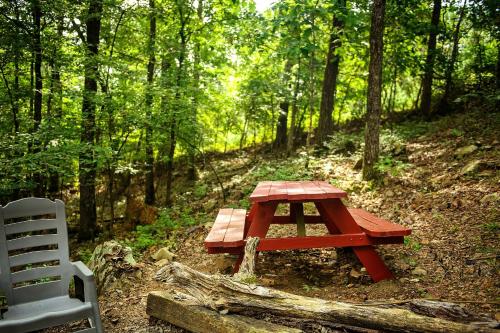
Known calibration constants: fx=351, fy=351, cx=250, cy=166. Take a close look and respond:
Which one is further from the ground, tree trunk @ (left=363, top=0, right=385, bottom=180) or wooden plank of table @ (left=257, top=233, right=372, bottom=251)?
tree trunk @ (left=363, top=0, right=385, bottom=180)

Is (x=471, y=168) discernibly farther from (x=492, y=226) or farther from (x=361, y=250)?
(x=361, y=250)

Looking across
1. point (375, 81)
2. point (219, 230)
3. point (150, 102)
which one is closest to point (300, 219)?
point (219, 230)

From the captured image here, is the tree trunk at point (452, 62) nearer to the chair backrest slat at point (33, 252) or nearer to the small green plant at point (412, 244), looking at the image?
the small green plant at point (412, 244)

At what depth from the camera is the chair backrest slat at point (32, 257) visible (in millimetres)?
3061

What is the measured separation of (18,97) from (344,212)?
8252mm

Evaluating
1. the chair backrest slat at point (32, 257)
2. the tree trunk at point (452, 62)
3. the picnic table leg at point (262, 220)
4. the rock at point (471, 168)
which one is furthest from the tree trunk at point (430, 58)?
the chair backrest slat at point (32, 257)

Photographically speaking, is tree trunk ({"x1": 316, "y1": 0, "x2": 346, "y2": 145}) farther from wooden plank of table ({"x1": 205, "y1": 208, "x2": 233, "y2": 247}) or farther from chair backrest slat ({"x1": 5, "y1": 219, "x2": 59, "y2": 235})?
chair backrest slat ({"x1": 5, "y1": 219, "x2": 59, "y2": 235})

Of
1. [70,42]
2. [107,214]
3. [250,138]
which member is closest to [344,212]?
[70,42]

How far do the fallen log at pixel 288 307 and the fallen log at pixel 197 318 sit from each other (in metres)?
0.08

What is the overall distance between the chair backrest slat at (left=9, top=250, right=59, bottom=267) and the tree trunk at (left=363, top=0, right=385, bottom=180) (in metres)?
6.43

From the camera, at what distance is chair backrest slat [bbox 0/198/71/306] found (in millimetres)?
3002

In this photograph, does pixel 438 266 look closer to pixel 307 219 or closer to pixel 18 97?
pixel 307 219

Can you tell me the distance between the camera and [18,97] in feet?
27.9

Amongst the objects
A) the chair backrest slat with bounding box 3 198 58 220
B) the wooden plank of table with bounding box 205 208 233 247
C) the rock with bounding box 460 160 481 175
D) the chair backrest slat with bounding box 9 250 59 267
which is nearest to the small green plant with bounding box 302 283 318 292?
the wooden plank of table with bounding box 205 208 233 247
